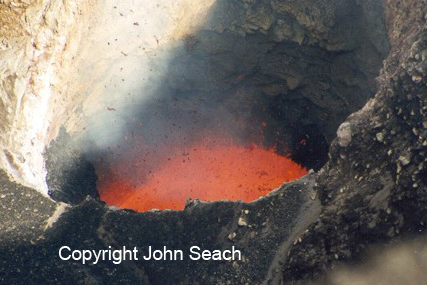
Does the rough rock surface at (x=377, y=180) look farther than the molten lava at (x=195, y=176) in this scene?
No

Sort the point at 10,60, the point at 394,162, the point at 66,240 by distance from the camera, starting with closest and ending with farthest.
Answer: the point at 394,162 → the point at 66,240 → the point at 10,60

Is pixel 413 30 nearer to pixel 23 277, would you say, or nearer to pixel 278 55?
pixel 278 55

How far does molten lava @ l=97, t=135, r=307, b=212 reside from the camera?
37.4 ft

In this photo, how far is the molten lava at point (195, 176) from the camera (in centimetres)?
1140

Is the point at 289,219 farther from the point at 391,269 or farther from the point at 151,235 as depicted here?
the point at 151,235

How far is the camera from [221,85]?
39.5 ft

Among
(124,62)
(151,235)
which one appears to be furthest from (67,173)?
(151,235)

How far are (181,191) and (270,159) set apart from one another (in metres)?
2.73

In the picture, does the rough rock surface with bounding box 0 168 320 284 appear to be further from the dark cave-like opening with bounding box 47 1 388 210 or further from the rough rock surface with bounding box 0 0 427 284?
the dark cave-like opening with bounding box 47 1 388 210

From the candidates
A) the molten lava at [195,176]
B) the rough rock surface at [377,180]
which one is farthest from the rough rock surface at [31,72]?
the rough rock surface at [377,180]

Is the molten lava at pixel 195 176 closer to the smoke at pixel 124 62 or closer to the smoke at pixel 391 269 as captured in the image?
the smoke at pixel 124 62

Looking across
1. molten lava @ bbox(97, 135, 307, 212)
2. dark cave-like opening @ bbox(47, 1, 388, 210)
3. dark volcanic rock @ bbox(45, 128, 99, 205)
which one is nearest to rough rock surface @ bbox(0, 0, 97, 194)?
dark volcanic rock @ bbox(45, 128, 99, 205)

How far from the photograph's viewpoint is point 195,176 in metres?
12.0

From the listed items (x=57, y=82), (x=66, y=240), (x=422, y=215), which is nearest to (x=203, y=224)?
(x=66, y=240)
